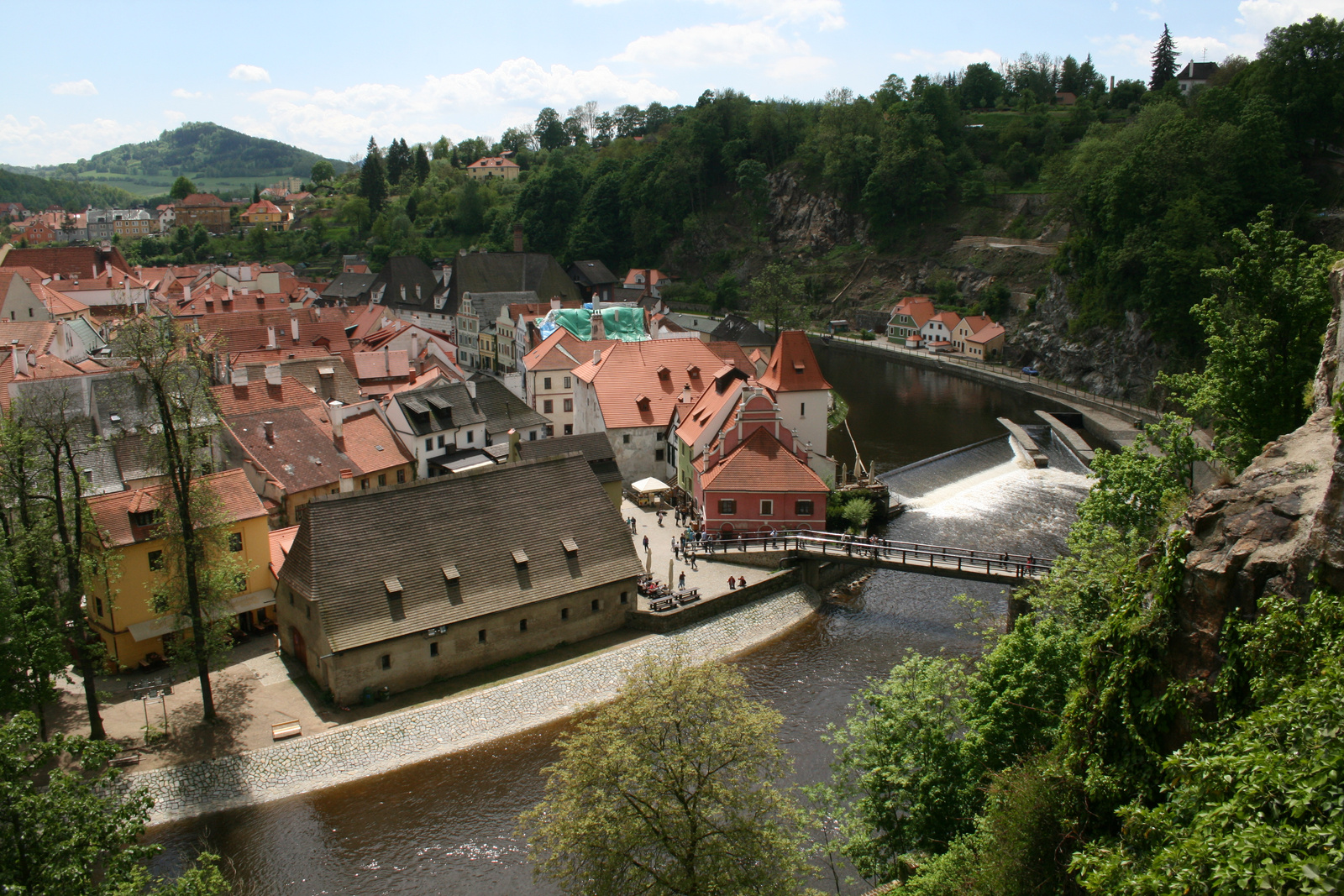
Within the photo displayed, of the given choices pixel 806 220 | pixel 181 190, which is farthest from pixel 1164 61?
pixel 181 190

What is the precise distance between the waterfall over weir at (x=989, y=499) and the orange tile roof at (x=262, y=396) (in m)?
30.4

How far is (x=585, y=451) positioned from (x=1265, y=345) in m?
27.6

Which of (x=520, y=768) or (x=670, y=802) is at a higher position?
(x=670, y=802)

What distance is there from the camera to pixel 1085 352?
80250 millimetres

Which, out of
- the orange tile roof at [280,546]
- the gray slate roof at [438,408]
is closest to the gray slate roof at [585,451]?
the gray slate roof at [438,408]

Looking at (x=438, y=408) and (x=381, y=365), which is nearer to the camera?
(x=438, y=408)

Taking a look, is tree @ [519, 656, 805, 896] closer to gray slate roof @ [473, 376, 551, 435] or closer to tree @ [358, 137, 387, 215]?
gray slate roof @ [473, 376, 551, 435]

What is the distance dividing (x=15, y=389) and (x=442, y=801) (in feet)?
99.9

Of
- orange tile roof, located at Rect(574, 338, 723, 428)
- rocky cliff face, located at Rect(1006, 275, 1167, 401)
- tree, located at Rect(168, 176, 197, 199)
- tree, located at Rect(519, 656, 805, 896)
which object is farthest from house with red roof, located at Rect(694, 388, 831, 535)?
tree, located at Rect(168, 176, 197, 199)

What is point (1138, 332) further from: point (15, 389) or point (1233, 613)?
point (15, 389)

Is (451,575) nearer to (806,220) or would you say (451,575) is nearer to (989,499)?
(989,499)

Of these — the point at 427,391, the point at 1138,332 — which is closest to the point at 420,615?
the point at 427,391

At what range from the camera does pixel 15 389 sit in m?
40.9

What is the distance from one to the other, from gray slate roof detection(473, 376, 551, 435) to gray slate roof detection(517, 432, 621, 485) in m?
6.13
